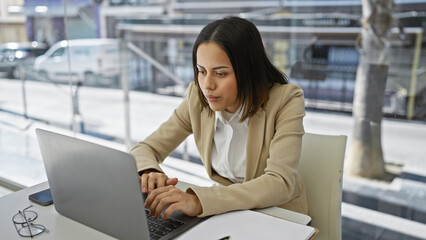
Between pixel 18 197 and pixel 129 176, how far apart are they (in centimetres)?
61

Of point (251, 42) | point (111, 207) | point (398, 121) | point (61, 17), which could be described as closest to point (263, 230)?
point (111, 207)

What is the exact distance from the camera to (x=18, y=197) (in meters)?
1.24

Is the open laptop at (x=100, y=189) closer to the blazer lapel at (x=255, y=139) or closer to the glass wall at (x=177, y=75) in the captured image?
the blazer lapel at (x=255, y=139)

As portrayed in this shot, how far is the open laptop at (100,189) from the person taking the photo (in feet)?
2.76

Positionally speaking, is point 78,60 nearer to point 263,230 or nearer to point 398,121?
point 398,121

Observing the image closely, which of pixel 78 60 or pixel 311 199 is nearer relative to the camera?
pixel 311 199

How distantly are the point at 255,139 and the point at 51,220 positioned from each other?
68 cm

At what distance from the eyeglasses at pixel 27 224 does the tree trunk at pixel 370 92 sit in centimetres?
252

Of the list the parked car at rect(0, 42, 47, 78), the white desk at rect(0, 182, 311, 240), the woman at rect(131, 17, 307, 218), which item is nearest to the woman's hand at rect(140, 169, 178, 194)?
the woman at rect(131, 17, 307, 218)

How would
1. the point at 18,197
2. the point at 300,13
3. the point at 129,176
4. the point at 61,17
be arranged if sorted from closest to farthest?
the point at 129,176, the point at 18,197, the point at 300,13, the point at 61,17

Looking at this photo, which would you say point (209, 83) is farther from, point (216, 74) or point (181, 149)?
point (181, 149)

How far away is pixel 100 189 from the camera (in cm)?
91

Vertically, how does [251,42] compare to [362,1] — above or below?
below

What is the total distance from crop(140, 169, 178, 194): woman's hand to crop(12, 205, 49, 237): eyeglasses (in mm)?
298
